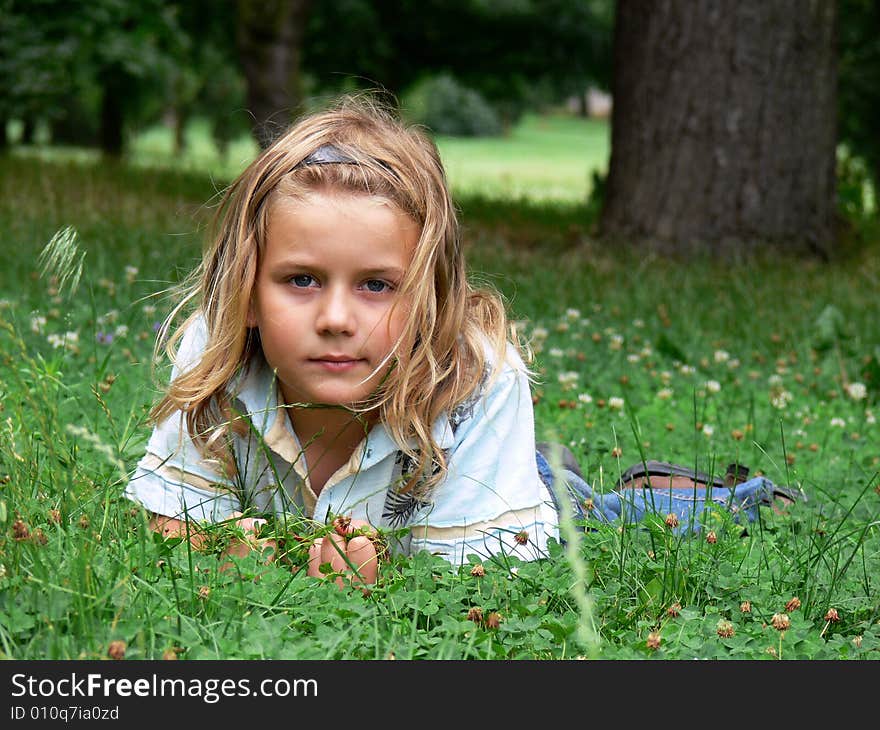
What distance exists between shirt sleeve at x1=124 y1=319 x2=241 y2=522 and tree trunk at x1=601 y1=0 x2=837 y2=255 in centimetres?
595

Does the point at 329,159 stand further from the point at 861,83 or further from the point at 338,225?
the point at 861,83

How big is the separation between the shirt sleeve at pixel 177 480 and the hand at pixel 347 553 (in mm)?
400

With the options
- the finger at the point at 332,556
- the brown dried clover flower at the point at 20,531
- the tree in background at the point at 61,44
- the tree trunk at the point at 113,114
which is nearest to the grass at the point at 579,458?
the brown dried clover flower at the point at 20,531

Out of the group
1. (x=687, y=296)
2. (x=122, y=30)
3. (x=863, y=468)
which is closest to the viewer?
(x=863, y=468)

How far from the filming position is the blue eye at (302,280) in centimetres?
296

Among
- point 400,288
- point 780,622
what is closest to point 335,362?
point 400,288

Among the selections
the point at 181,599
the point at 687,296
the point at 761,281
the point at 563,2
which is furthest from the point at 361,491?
the point at 563,2

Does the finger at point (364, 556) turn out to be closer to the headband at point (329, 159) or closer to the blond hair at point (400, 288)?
the blond hair at point (400, 288)

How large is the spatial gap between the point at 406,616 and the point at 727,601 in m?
0.75

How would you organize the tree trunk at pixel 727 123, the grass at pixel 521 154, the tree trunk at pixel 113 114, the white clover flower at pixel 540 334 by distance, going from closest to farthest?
the white clover flower at pixel 540 334 → the tree trunk at pixel 727 123 → the grass at pixel 521 154 → the tree trunk at pixel 113 114
